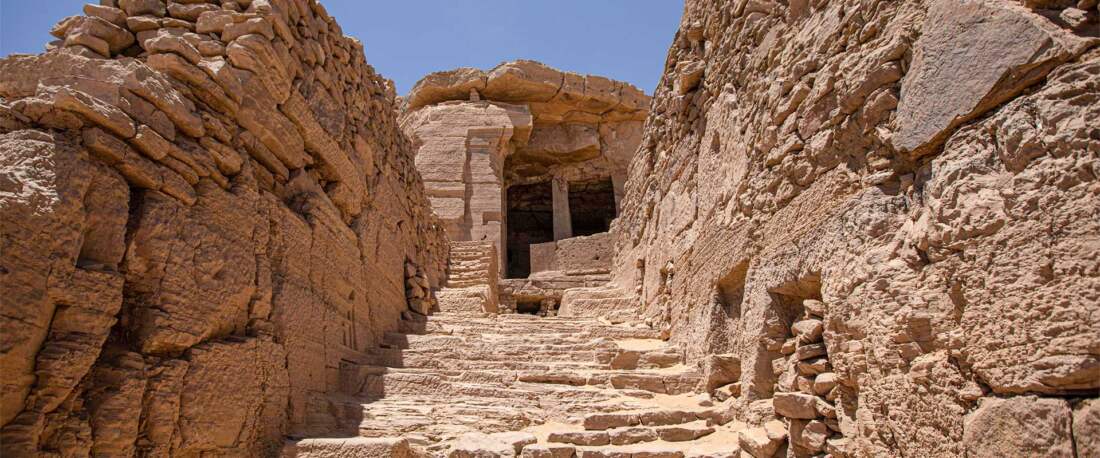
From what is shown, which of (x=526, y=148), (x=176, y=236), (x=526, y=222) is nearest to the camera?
(x=176, y=236)

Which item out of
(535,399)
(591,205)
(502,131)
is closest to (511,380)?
(535,399)

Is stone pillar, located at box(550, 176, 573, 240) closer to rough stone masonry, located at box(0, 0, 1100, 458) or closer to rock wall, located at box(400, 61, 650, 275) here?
rock wall, located at box(400, 61, 650, 275)

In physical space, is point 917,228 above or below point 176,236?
below

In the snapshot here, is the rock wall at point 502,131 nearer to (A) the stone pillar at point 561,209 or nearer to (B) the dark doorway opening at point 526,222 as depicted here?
(A) the stone pillar at point 561,209

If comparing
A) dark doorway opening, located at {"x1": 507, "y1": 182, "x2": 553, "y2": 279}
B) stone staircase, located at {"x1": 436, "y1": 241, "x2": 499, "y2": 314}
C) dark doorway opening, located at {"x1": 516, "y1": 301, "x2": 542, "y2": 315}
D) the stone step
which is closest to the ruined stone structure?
dark doorway opening, located at {"x1": 516, "y1": 301, "x2": 542, "y2": 315}

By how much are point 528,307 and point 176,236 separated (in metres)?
10.2

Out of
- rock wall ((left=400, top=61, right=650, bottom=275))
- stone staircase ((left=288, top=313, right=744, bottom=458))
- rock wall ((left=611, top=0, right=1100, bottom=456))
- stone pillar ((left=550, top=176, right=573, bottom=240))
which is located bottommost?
stone staircase ((left=288, top=313, right=744, bottom=458))

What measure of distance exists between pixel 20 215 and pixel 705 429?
13.0ft

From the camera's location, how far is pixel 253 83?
4617 mm

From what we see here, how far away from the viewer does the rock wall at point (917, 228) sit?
208 cm

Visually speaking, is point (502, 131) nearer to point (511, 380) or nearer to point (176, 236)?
point (511, 380)

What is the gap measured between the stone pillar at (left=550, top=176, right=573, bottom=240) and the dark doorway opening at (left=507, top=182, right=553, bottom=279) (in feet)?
3.42

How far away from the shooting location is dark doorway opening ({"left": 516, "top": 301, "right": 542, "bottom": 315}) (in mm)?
13294

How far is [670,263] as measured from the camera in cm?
700
